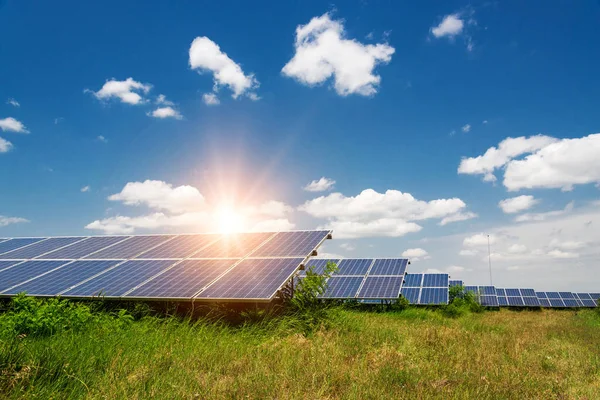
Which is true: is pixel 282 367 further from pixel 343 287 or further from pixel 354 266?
pixel 354 266

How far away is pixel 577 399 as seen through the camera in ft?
22.6

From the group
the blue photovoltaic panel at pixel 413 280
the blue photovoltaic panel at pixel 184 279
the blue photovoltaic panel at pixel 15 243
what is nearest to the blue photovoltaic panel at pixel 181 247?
the blue photovoltaic panel at pixel 184 279

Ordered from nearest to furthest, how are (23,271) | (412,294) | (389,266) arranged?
(23,271) → (389,266) → (412,294)

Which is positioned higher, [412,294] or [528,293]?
[528,293]

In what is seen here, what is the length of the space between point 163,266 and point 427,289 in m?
24.7

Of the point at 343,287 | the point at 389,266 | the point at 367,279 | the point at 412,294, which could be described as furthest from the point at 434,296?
the point at 343,287

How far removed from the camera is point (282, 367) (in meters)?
8.10

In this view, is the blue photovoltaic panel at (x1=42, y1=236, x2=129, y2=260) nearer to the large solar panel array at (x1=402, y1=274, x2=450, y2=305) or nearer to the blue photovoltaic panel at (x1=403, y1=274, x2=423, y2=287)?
the large solar panel array at (x1=402, y1=274, x2=450, y2=305)

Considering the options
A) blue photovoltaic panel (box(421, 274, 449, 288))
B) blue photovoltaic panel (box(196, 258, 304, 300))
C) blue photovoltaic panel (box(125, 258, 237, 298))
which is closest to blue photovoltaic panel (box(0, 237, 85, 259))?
blue photovoltaic panel (box(125, 258, 237, 298))

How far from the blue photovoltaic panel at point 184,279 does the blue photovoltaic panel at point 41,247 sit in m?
9.49

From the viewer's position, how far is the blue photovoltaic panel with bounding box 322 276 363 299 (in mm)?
25188

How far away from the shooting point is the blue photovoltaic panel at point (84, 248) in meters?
20.5

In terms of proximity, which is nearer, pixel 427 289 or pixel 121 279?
pixel 121 279

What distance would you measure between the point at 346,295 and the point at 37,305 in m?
16.2
